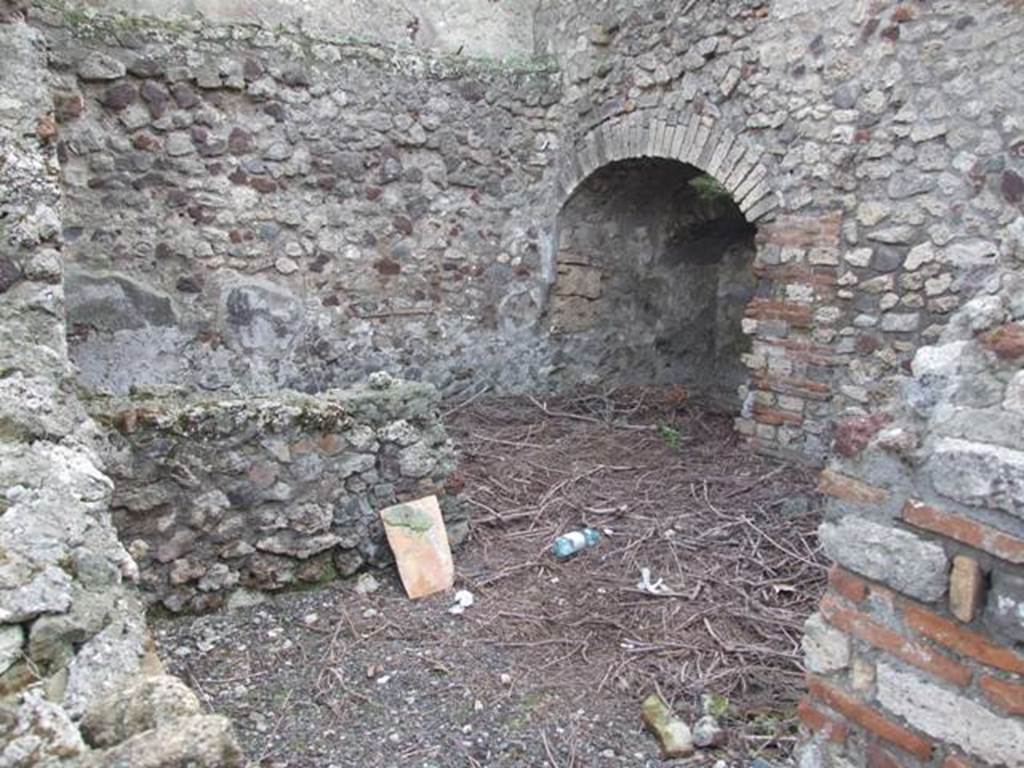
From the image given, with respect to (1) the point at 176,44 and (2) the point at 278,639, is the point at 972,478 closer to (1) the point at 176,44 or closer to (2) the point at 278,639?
(2) the point at 278,639

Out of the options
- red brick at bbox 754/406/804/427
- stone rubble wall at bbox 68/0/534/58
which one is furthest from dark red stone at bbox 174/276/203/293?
red brick at bbox 754/406/804/427

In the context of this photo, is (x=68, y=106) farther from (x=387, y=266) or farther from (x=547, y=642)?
(x=547, y=642)

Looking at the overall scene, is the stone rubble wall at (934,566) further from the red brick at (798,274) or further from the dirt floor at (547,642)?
the red brick at (798,274)

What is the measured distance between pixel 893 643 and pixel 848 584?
15 cm

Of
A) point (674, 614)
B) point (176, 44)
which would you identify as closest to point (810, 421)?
point (674, 614)

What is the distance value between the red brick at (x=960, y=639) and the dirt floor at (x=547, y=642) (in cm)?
92

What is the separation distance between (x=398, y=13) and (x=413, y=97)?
774mm

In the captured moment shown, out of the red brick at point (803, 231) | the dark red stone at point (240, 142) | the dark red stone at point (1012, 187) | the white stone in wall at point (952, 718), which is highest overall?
the dark red stone at point (240, 142)

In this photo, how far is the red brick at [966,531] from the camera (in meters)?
1.48

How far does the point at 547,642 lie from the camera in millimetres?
2932

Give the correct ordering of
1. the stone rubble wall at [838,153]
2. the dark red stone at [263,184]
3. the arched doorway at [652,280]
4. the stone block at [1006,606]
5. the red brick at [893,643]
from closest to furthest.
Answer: the stone block at [1006,606]
the red brick at [893,643]
the stone rubble wall at [838,153]
the dark red stone at [263,184]
the arched doorway at [652,280]

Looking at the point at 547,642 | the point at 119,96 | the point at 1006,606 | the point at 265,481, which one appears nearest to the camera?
the point at 1006,606

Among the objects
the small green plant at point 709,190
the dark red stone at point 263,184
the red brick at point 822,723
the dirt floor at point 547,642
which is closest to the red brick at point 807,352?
the dirt floor at point 547,642

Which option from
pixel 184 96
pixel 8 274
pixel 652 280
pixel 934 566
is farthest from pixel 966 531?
pixel 652 280
